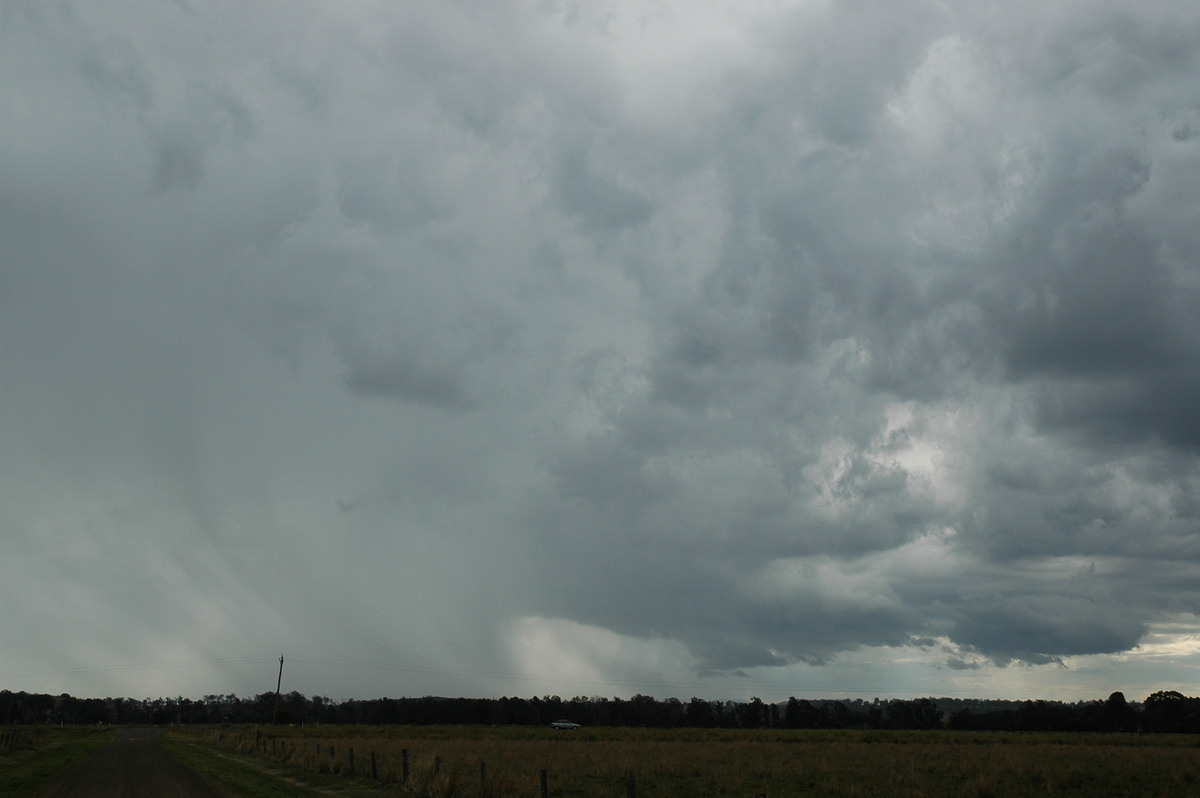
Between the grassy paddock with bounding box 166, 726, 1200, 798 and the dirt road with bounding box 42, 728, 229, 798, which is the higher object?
the dirt road with bounding box 42, 728, 229, 798

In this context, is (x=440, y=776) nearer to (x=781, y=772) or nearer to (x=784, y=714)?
(x=781, y=772)

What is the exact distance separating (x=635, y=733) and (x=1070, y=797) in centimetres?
6051

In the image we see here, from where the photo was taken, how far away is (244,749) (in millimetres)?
56750

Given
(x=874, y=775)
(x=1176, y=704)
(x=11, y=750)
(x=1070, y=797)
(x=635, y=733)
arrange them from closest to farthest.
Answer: (x=1070, y=797), (x=874, y=775), (x=11, y=750), (x=635, y=733), (x=1176, y=704)

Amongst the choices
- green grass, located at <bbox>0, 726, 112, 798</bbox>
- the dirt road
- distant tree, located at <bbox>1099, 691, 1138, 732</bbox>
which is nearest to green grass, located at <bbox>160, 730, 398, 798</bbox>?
the dirt road

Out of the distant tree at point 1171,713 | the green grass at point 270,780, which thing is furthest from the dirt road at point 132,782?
the distant tree at point 1171,713

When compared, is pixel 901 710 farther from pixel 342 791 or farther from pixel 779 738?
pixel 342 791

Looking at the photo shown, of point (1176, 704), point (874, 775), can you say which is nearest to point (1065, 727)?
point (1176, 704)

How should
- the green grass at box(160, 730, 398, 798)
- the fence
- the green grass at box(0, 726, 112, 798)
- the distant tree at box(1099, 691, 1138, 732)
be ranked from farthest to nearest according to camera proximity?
the distant tree at box(1099, 691, 1138, 732) → the green grass at box(0, 726, 112, 798) → the green grass at box(160, 730, 398, 798) → the fence

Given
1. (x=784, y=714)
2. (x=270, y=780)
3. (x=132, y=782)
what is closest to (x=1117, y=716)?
(x=784, y=714)

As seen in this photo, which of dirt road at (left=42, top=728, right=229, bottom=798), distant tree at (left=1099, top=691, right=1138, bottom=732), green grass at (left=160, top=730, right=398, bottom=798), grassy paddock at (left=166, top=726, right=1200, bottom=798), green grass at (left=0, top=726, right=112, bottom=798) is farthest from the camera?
distant tree at (left=1099, top=691, right=1138, bottom=732)

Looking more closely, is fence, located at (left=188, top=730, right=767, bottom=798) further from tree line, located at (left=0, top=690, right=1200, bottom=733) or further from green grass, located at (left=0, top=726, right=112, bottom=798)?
tree line, located at (left=0, top=690, right=1200, bottom=733)

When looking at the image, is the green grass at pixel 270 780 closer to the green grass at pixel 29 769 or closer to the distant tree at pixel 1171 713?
the green grass at pixel 29 769

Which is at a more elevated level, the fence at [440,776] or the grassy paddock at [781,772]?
the fence at [440,776]
